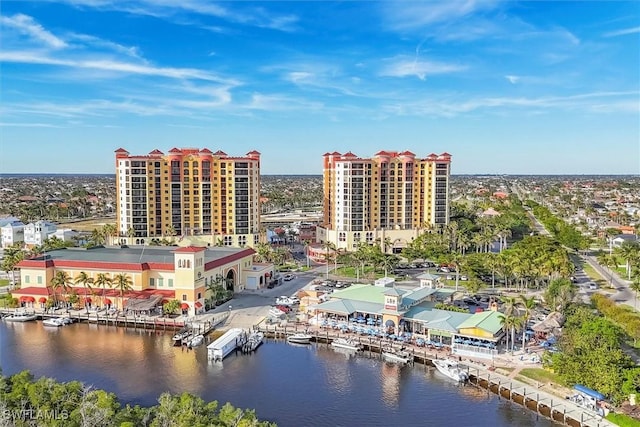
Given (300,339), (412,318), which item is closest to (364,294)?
(412,318)

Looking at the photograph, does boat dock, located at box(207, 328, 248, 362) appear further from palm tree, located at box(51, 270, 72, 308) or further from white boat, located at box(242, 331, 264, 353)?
palm tree, located at box(51, 270, 72, 308)

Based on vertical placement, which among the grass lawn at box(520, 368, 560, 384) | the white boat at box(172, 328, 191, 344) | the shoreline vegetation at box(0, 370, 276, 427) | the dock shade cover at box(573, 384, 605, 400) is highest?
the shoreline vegetation at box(0, 370, 276, 427)

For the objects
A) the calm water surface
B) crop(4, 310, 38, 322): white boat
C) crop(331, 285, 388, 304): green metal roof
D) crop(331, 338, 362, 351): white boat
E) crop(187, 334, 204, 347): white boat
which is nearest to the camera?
the calm water surface

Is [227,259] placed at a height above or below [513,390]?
above

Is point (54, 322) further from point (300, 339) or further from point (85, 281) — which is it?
point (300, 339)

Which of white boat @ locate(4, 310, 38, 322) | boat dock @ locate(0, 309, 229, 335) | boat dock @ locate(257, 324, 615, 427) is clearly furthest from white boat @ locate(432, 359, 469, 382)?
white boat @ locate(4, 310, 38, 322)
